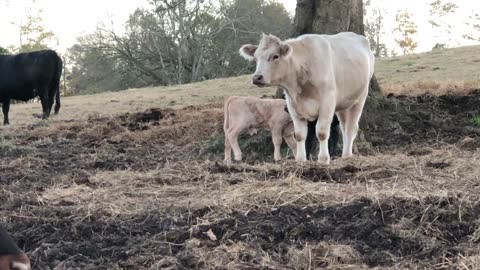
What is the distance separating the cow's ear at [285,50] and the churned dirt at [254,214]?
130 cm

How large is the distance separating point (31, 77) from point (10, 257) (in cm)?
1459

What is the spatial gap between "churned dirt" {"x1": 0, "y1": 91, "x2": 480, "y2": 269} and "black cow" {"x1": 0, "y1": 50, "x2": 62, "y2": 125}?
30.5 feet

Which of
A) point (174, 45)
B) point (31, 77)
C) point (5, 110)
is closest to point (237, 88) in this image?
point (31, 77)

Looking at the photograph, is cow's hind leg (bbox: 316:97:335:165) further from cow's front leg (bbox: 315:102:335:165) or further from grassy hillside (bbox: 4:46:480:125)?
grassy hillside (bbox: 4:46:480:125)

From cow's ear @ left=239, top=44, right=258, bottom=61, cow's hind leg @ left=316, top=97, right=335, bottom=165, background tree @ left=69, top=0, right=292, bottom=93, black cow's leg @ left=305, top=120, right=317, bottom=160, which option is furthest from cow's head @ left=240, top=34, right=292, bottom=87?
background tree @ left=69, top=0, right=292, bottom=93

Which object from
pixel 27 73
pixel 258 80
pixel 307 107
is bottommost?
pixel 307 107

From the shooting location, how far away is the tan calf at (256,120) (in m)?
9.09

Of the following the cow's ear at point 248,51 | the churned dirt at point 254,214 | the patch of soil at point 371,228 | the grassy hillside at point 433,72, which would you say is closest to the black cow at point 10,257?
the churned dirt at point 254,214

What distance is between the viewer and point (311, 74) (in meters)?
7.29

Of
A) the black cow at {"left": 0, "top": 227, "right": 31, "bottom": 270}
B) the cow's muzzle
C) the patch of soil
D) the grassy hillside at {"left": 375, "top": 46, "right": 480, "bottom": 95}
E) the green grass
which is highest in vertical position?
the cow's muzzle

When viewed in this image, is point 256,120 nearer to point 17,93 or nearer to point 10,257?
point 10,257

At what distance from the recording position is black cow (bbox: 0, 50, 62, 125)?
1703 centimetres

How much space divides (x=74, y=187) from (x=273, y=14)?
35.3 metres

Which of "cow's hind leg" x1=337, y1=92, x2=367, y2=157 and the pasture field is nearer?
the pasture field
